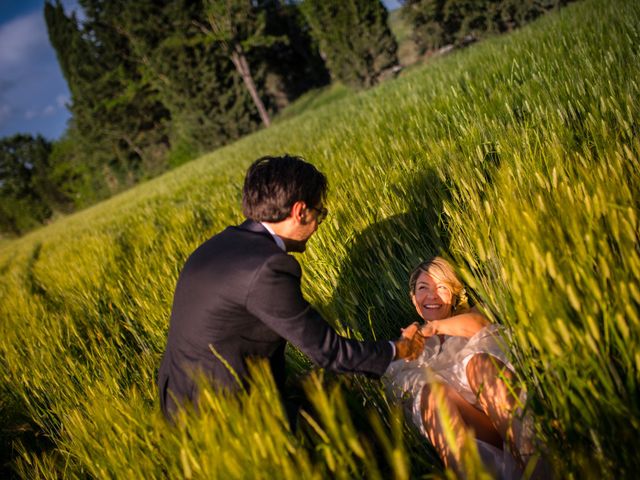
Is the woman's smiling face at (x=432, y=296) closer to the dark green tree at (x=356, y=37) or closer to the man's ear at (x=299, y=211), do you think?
the man's ear at (x=299, y=211)

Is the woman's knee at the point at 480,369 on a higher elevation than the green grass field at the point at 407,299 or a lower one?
lower

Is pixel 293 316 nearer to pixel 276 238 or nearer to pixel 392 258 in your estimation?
pixel 276 238

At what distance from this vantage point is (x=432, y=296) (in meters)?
1.57

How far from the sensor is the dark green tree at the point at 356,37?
18.8 metres

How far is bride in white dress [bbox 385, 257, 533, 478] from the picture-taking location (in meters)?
0.97

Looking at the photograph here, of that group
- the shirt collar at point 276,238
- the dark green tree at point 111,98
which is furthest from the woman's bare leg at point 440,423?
the dark green tree at point 111,98

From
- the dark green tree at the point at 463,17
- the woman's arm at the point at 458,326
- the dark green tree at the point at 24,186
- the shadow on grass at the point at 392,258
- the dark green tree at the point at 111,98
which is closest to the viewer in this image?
the woman's arm at the point at 458,326

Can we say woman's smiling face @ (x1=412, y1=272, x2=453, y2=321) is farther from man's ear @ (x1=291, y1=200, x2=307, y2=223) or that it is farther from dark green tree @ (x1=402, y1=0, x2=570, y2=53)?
dark green tree @ (x1=402, y1=0, x2=570, y2=53)

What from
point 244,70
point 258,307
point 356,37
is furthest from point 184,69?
point 258,307

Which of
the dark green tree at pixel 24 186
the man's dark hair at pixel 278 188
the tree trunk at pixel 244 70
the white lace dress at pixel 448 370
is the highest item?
the dark green tree at pixel 24 186

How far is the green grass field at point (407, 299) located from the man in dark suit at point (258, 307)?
130 mm

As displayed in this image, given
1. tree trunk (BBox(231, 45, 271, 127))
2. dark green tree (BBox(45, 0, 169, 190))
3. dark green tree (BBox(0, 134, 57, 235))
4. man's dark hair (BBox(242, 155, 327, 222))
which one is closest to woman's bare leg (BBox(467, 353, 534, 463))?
man's dark hair (BBox(242, 155, 327, 222))

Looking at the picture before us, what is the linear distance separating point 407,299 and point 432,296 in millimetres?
206

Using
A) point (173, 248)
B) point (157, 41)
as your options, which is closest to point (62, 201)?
point (157, 41)
